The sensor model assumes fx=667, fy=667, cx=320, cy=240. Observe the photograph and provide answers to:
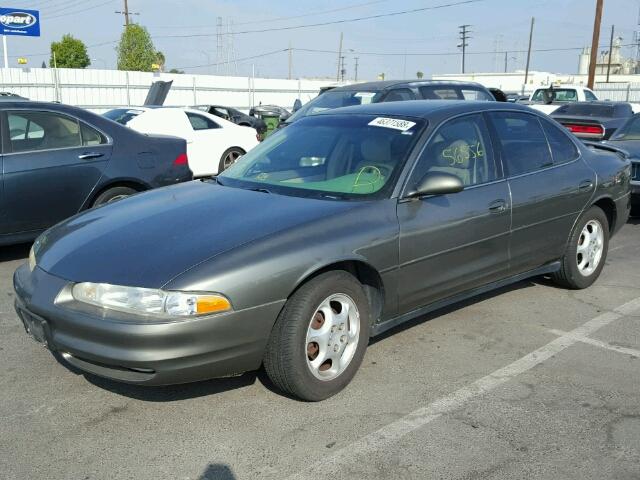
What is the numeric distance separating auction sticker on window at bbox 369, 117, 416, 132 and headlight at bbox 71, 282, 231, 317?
184 centimetres

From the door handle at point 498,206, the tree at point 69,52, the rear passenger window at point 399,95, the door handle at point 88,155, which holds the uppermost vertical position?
the tree at point 69,52

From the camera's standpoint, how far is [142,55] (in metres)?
56.2

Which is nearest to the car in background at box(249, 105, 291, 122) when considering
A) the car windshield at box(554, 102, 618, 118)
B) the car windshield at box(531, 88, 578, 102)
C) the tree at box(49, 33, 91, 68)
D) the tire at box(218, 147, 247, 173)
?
the car windshield at box(531, 88, 578, 102)

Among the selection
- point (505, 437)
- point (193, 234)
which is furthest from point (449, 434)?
point (193, 234)

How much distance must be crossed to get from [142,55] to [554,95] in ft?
141

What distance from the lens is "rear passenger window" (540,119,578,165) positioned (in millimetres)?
5203

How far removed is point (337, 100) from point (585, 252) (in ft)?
20.3

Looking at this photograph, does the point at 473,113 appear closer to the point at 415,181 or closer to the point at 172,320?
the point at 415,181

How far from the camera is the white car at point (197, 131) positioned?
11.5 meters

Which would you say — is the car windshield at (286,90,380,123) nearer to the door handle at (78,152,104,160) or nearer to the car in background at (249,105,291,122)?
the door handle at (78,152,104,160)

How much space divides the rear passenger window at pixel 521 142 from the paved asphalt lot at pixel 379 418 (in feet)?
3.99

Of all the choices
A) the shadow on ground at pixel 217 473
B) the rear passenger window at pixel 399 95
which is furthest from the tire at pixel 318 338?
the rear passenger window at pixel 399 95

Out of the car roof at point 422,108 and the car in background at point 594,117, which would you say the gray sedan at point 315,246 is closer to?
the car roof at point 422,108

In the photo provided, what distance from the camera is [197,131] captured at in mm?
12078
